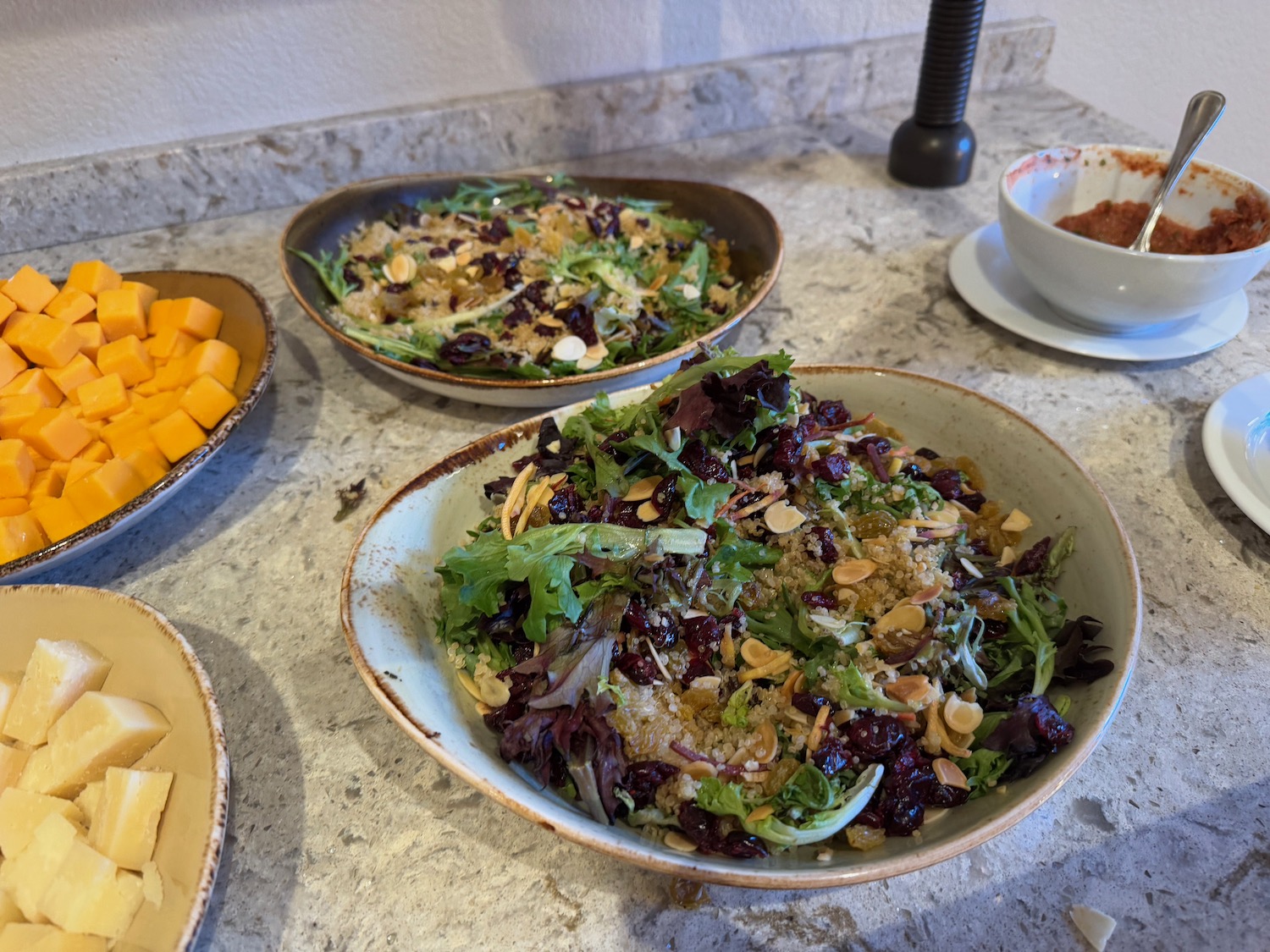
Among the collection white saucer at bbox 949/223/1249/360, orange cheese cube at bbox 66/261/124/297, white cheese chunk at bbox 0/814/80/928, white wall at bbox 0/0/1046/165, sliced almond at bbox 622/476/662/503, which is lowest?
white saucer at bbox 949/223/1249/360

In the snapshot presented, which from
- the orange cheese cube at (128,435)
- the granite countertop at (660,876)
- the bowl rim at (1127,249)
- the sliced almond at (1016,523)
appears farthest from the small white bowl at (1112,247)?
the orange cheese cube at (128,435)

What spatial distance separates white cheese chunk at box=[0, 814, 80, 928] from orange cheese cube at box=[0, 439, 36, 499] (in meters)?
0.55

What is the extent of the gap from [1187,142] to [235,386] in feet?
5.15

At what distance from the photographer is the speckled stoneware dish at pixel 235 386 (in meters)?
1.01

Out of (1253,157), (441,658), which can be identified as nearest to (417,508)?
(441,658)

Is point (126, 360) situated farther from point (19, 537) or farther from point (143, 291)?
point (19, 537)

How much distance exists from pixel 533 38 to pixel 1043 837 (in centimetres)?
181

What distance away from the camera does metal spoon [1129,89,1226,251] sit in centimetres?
131

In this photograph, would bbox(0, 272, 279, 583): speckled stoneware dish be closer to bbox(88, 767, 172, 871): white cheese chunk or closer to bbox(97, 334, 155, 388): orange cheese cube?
bbox(97, 334, 155, 388): orange cheese cube

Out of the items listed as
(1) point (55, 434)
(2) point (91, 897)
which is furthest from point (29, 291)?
(2) point (91, 897)

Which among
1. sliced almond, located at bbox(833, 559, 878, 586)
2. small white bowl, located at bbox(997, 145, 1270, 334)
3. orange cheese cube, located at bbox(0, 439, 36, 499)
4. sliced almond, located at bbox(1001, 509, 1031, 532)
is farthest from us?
small white bowl, located at bbox(997, 145, 1270, 334)

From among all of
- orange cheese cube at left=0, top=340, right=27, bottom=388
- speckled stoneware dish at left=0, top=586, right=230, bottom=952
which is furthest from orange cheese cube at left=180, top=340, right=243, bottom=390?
speckled stoneware dish at left=0, top=586, right=230, bottom=952

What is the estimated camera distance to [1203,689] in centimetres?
95

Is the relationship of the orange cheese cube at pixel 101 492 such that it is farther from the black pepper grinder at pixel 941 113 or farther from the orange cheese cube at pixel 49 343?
the black pepper grinder at pixel 941 113
